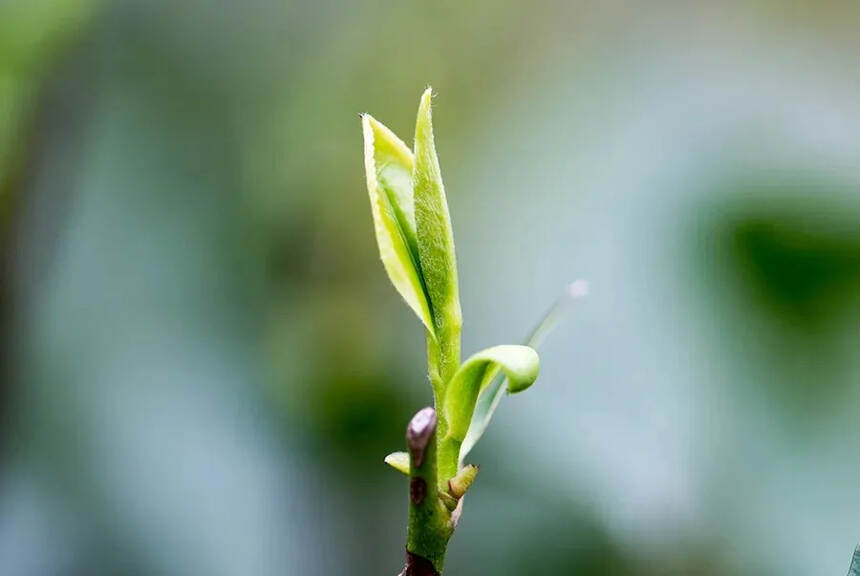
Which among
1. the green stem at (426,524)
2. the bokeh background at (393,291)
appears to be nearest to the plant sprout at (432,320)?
the green stem at (426,524)

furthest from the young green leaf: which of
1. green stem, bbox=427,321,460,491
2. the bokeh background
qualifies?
the bokeh background

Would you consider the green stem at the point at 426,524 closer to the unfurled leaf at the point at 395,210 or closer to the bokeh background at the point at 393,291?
the unfurled leaf at the point at 395,210

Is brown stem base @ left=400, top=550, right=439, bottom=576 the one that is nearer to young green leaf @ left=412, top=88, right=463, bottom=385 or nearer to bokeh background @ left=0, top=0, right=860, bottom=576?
young green leaf @ left=412, top=88, right=463, bottom=385

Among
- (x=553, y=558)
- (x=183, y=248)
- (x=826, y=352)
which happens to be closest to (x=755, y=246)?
(x=826, y=352)

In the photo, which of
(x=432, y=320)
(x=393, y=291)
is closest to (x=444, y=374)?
(x=432, y=320)

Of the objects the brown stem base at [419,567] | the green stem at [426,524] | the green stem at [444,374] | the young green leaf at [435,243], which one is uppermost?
the young green leaf at [435,243]

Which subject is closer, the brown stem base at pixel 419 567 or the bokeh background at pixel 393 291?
the brown stem base at pixel 419 567
